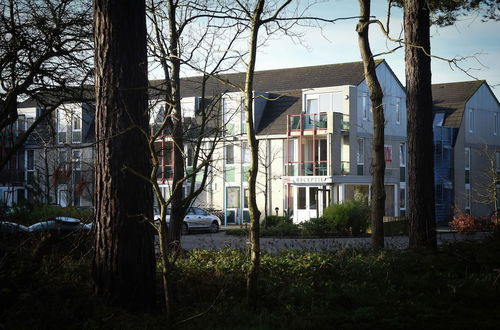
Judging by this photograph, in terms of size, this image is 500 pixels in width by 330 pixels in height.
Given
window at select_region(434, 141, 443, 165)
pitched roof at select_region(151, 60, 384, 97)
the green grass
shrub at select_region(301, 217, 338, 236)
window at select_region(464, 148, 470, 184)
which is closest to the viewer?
the green grass

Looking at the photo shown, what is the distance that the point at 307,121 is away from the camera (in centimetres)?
4566

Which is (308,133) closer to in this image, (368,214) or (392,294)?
(368,214)

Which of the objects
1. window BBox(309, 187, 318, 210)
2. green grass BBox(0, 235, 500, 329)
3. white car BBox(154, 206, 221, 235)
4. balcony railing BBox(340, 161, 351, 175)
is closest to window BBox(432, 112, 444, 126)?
balcony railing BBox(340, 161, 351, 175)

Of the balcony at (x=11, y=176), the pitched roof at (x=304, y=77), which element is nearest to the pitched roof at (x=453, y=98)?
the pitched roof at (x=304, y=77)

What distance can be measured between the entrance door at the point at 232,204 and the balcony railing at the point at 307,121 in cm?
602

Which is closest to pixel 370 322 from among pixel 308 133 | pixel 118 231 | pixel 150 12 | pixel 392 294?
pixel 392 294

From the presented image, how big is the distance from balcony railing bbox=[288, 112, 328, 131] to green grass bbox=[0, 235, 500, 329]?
3243cm

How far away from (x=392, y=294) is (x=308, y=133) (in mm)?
36079

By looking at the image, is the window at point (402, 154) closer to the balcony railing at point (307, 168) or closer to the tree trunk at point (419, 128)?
the balcony railing at point (307, 168)

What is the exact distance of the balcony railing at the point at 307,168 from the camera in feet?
146

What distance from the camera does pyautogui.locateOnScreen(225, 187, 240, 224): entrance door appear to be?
4847cm

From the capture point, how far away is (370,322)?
780 cm

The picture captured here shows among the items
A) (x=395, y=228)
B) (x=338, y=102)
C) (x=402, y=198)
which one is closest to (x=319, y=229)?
(x=395, y=228)

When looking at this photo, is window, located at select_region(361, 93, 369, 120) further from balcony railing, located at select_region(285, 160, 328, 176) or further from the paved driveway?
the paved driveway
